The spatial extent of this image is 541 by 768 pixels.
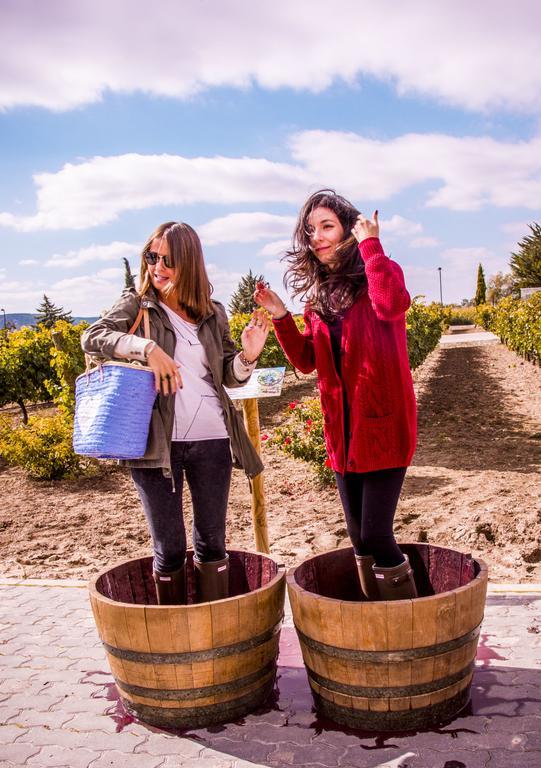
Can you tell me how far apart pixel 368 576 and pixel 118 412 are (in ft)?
4.01

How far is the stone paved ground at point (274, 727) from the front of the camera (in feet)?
8.00

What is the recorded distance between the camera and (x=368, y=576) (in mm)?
2762

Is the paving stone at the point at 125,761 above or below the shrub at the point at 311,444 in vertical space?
below

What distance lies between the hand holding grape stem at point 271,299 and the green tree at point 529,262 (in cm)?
6729

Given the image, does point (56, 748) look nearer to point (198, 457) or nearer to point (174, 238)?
point (198, 457)

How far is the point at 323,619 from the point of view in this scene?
2.52 meters

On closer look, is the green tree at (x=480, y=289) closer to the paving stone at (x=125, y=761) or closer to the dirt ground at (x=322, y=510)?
the dirt ground at (x=322, y=510)

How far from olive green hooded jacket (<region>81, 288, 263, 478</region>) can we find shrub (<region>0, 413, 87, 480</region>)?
5728 mm

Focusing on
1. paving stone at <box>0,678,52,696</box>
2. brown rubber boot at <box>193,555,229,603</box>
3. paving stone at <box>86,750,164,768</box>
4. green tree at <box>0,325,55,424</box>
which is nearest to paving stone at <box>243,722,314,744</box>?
paving stone at <box>86,750,164,768</box>

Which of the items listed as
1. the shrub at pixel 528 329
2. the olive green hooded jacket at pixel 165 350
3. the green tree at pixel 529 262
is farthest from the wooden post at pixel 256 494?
the green tree at pixel 529 262

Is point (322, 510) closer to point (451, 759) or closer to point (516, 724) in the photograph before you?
point (516, 724)

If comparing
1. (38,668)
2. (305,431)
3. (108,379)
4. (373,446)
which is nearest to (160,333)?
(108,379)

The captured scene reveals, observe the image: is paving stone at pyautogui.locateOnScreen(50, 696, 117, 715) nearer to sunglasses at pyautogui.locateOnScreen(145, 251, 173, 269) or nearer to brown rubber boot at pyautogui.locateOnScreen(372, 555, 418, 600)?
brown rubber boot at pyautogui.locateOnScreen(372, 555, 418, 600)

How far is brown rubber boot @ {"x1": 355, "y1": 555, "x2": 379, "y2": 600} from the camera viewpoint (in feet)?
8.99
